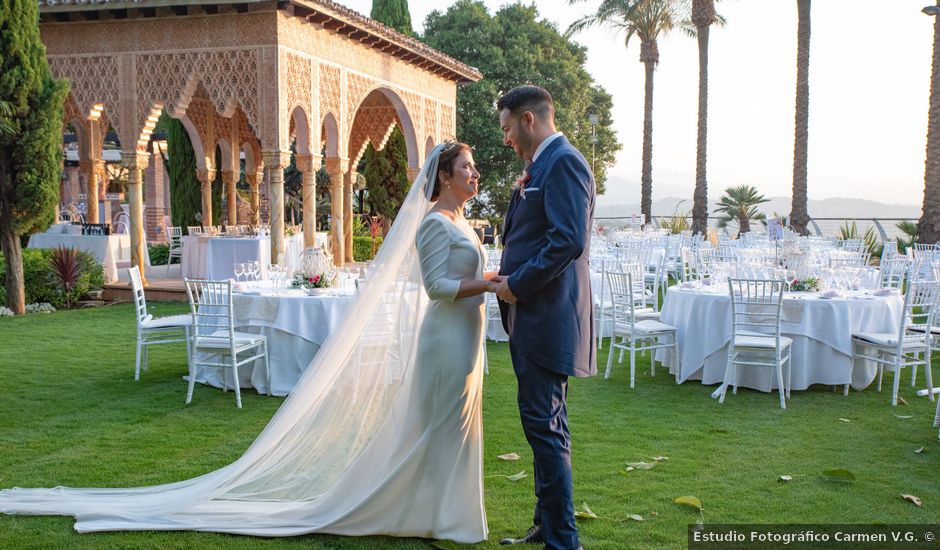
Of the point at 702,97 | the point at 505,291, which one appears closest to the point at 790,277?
the point at 505,291

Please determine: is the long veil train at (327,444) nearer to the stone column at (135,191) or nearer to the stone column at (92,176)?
the stone column at (135,191)

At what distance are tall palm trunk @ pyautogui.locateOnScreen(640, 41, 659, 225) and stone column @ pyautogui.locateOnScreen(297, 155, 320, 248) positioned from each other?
14073 mm

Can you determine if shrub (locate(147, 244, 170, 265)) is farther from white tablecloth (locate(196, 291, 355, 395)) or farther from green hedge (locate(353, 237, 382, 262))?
white tablecloth (locate(196, 291, 355, 395))

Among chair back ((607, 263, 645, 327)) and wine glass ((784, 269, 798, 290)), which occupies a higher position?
wine glass ((784, 269, 798, 290))

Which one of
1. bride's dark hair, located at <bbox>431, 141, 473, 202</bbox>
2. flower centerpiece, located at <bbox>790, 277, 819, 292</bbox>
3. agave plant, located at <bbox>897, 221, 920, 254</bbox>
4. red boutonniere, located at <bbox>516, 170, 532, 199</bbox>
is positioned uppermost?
bride's dark hair, located at <bbox>431, 141, 473, 202</bbox>

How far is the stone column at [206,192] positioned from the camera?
1898 centimetres

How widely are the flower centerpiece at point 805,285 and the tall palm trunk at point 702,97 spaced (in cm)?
1603

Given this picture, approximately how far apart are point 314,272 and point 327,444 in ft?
11.7

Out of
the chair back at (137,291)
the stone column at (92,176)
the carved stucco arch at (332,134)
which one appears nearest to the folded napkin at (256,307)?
the chair back at (137,291)

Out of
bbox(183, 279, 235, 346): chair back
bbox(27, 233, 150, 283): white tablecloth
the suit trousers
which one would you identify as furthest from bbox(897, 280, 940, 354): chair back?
bbox(27, 233, 150, 283): white tablecloth

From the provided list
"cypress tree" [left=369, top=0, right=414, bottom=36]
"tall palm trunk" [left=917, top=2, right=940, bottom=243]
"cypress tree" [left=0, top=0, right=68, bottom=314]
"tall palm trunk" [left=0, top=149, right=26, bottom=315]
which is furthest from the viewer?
"cypress tree" [left=369, top=0, right=414, bottom=36]

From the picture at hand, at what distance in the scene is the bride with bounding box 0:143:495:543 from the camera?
361 centimetres

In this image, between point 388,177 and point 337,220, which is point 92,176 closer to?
point 337,220

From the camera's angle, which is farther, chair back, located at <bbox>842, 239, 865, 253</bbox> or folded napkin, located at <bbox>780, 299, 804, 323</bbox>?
chair back, located at <bbox>842, 239, 865, 253</bbox>
